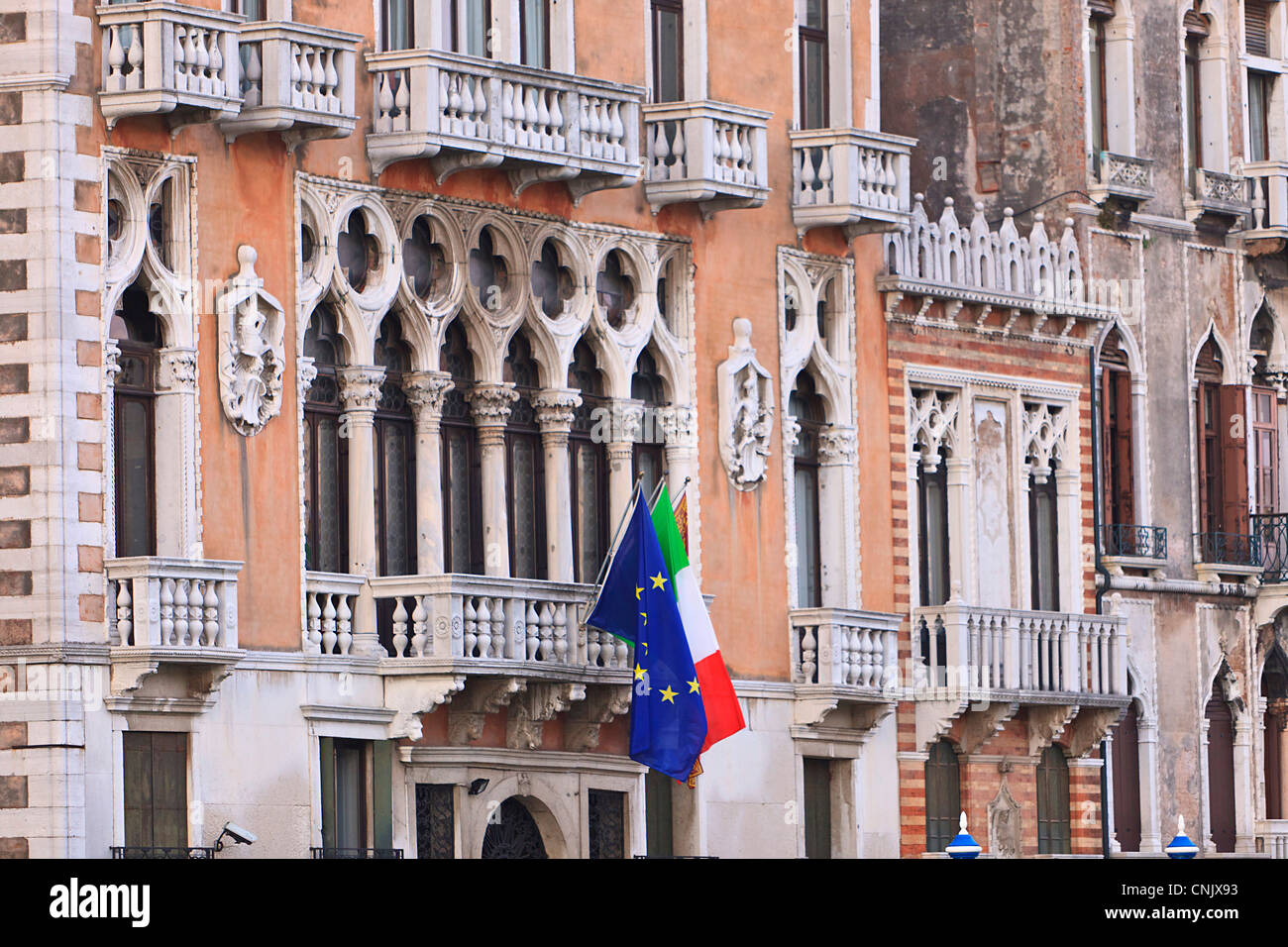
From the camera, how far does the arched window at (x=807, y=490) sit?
33125 mm

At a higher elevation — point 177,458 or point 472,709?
point 177,458

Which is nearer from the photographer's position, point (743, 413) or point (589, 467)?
point (589, 467)

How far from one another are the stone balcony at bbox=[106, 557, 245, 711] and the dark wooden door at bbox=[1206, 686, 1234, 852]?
15114 millimetres

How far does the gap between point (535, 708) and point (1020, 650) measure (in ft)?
22.1

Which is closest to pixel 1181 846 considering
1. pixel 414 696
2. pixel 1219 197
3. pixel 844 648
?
pixel 844 648

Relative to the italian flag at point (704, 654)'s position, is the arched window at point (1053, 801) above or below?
below

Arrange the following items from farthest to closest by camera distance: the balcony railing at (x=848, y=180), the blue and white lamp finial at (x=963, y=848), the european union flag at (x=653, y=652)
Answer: the balcony railing at (x=848, y=180)
the blue and white lamp finial at (x=963, y=848)
the european union flag at (x=653, y=652)

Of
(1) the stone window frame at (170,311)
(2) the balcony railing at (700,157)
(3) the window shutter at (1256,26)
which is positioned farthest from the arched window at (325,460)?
(3) the window shutter at (1256,26)

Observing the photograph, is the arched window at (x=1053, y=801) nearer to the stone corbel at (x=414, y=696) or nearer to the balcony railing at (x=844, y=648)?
the balcony railing at (x=844, y=648)

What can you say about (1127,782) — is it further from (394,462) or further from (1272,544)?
(394,462)

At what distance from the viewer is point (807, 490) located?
33250mm

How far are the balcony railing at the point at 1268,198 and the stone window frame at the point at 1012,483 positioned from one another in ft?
14.4
